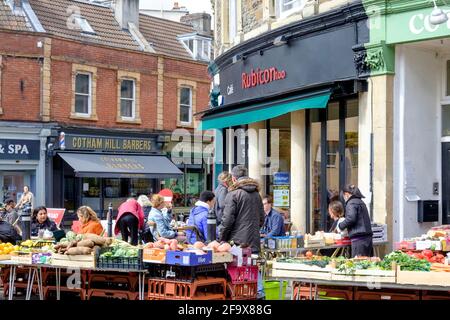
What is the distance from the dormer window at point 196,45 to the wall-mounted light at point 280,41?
20550 mm

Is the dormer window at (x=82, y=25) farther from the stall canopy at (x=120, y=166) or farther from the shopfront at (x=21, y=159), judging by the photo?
the shopfront at (x=21, y=159)

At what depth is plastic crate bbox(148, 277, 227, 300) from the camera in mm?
9062

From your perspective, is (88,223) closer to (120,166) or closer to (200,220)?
(200,220)

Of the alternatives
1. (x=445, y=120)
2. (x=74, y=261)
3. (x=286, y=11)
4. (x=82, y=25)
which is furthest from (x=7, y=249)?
(x=82, y=25)

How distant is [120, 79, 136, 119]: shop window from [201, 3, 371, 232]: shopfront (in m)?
12.7

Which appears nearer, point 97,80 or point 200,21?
point 97,80

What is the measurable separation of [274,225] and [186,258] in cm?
368

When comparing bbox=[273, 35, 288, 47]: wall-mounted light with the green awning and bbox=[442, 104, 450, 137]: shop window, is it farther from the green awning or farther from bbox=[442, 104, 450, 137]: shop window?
bbox=[442, 104, 450, 137]: shop window

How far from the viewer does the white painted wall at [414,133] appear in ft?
42.9

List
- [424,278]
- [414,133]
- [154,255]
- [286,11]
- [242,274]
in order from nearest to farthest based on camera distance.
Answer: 1. [424,278]
2. [154,255]
3. [242,274]
4. [414,133]
5. [286,11]

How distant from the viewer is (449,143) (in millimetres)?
13367

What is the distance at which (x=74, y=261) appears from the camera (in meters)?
10.0
